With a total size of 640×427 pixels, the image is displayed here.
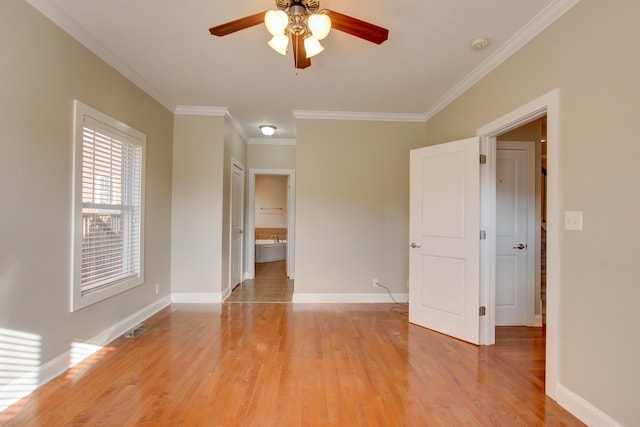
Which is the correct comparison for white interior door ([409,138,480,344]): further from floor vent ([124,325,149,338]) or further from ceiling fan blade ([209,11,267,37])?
floor vent ([124,325,149,338])

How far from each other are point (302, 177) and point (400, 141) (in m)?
1.48

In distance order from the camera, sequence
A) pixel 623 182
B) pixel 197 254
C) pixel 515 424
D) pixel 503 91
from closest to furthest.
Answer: pixel 623 182, pixel 515 424, pixel 503 91, pixel 197 254

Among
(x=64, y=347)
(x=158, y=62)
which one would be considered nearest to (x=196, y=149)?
(x=158, y=62)

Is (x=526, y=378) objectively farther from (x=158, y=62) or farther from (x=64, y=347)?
(x=158, y=62)

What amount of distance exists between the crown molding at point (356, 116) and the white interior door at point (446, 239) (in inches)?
36.6

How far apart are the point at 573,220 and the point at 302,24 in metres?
2.09

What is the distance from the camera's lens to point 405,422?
1658mm

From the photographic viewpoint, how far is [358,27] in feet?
5.63

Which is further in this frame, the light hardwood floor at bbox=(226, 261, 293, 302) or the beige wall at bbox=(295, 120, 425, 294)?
the light hardwood floor at bbox=(226, 261, 293, 302)

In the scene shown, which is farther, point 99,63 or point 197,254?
point 197,254

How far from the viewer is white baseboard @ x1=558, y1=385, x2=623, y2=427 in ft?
5.11

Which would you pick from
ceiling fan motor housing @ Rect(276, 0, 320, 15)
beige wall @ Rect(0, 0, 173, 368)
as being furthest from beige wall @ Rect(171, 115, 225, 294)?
ceiling fan motor housing @ Rect(276, 0, 320, 15)

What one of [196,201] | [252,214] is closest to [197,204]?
[196,201]

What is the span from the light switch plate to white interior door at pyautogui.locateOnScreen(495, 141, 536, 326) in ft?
4.70
